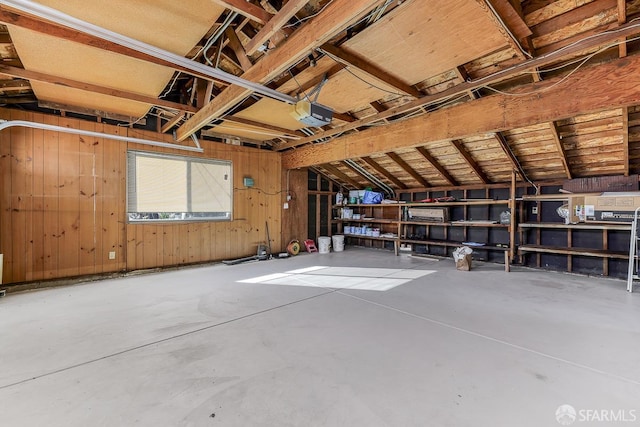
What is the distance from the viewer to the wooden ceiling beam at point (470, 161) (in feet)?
16.0

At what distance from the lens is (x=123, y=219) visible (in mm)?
4637

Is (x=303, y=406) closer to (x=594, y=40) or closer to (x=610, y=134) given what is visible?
(x=594, y=40)

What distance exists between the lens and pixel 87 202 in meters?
4.33

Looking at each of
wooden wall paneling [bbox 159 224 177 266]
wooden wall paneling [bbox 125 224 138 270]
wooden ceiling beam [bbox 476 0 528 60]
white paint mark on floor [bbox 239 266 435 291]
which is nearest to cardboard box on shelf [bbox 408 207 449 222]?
white paint mark on floor [bbox 239 266 435 291]

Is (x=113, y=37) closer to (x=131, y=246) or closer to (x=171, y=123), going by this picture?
(x=171, y=123)

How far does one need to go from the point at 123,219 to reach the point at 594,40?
6.31m

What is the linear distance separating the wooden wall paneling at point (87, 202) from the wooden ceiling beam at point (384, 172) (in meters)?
5.01

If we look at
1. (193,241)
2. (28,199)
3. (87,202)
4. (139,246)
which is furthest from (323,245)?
(28,199)

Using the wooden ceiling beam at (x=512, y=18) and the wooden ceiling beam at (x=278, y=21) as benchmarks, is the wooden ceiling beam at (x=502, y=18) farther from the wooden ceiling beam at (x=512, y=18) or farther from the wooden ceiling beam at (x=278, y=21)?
the wooden ceiling beam at (x=278, y=21)

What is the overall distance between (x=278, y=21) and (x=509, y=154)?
4.36 metres

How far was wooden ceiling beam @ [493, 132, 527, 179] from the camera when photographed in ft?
14.4

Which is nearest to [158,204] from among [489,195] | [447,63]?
[447,63]

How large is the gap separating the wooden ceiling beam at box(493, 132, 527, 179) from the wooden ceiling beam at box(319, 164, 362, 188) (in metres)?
3.78

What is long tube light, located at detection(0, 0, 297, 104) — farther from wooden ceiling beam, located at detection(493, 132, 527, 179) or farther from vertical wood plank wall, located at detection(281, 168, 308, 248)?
vertical wood plank wall, located at detection(281, 168, 308, 248)
